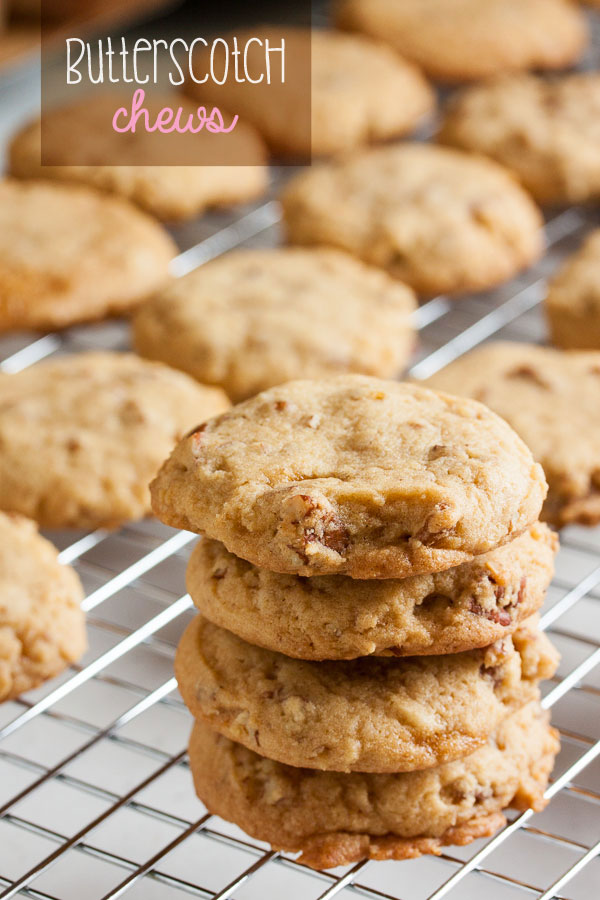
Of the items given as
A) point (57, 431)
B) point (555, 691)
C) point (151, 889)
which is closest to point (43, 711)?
point (151, 889)

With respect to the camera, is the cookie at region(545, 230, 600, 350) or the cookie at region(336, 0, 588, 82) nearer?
the cookie at region(545, 230, 600, 350)

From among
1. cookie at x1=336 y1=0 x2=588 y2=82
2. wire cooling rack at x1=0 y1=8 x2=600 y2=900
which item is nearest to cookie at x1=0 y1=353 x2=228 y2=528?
wire cooling rack at x1=0 y1=8 x2=600 y2=900

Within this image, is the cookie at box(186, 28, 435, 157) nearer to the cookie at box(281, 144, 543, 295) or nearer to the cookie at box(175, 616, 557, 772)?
the cookie at box(281, 144, 543, 295)

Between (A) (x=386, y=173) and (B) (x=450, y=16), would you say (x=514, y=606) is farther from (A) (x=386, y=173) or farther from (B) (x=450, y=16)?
(B) (x=450, y=16)

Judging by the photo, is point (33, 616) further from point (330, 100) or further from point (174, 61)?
point (174, 61)

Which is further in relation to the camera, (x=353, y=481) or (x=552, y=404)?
(x=552, y=404)

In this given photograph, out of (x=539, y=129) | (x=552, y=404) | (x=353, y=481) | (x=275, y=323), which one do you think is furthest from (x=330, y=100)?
(x=353, y=481)

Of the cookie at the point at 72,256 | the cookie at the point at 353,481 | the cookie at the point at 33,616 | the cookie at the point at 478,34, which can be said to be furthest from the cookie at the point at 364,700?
the cookie at the point at 478,34
